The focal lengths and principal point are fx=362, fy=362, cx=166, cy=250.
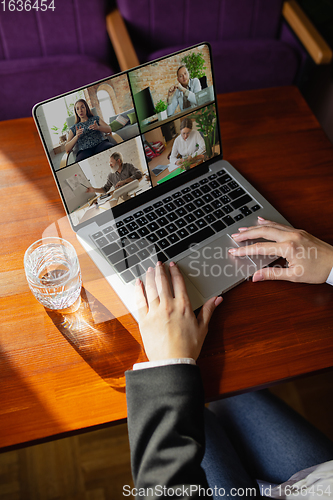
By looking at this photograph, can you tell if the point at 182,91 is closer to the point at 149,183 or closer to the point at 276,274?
the point at 149,183

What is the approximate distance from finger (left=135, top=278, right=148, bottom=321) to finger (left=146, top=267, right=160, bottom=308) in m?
0.01

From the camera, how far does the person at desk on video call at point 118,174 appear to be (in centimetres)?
82

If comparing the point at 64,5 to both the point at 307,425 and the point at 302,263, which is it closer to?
the point at 302,263

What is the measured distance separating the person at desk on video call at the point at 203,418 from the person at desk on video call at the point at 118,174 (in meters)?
0.22

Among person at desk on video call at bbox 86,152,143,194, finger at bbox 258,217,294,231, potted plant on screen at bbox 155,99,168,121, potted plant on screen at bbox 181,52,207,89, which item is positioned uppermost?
potted plant on screen at bbox 181,52,207,89

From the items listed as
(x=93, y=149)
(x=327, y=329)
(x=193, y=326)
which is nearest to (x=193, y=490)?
(x=193, y=326)

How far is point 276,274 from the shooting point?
814 mm

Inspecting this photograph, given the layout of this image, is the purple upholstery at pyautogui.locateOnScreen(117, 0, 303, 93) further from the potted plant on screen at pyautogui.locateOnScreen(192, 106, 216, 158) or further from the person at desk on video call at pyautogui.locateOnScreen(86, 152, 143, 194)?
the person at desk on video call at pyautogui.locateOnScreen(86, 152, 143, 194)

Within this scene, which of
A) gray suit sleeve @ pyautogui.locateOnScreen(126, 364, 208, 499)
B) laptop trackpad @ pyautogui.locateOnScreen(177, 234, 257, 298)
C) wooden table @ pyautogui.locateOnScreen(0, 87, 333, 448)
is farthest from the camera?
laptop trackpad @ pyautogui.locateOnScreen(177, 234, 257, 298)

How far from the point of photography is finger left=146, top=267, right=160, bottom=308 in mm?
758

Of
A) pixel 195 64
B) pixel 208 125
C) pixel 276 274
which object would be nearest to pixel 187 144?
pixel 208 125

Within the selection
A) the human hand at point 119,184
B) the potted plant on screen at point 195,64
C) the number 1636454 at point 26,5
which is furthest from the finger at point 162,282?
the number 1636454 at point 26,5

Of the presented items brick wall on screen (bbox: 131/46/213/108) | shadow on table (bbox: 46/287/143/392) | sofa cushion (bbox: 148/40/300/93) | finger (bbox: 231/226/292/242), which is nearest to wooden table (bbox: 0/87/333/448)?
shadow on table (bbox: 46/287/143/392)

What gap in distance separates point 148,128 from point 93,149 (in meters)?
0.14
